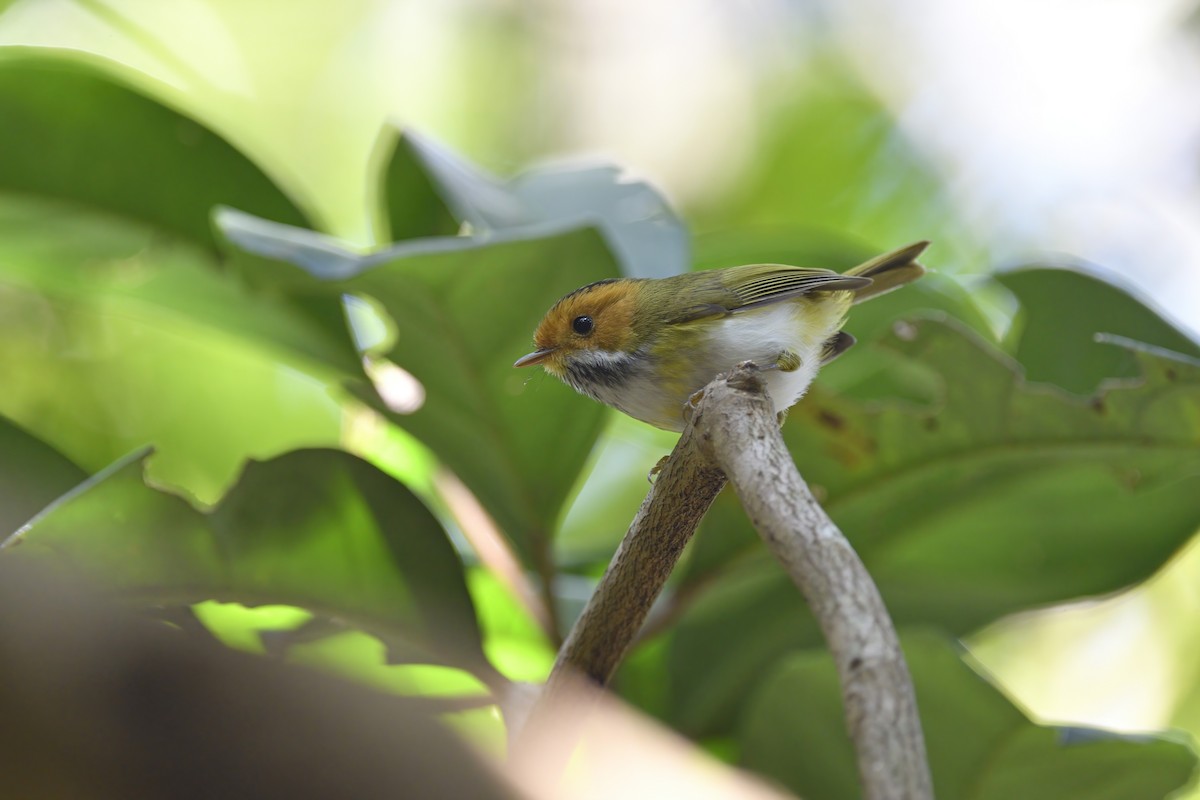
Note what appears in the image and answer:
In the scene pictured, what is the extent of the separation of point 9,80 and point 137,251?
0.34 meters

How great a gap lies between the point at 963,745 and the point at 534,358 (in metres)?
0.75

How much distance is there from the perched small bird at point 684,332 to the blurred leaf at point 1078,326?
0.56 ft

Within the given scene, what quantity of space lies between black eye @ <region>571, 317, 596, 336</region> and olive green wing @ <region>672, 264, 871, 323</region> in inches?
5.1

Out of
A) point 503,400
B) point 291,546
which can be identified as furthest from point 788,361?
point 291,546

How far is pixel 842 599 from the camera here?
0.63 metres

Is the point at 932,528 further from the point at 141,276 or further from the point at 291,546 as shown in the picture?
the point at 141,276

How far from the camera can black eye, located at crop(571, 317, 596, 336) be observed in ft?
5.09

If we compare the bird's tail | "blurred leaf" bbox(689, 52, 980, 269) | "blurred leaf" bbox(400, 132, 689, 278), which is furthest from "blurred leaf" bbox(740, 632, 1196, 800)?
"blurred leaf" bbox(689, 52, 980, 269)

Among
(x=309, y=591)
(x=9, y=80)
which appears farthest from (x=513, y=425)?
(x=9, y=80)

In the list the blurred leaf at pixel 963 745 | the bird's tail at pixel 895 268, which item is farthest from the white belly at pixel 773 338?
the blurred leaf at pixel 963 745

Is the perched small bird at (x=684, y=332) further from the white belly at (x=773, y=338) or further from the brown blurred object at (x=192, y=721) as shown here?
the brown blurred object at (x=192, y=721)

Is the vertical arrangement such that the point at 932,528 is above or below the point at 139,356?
below

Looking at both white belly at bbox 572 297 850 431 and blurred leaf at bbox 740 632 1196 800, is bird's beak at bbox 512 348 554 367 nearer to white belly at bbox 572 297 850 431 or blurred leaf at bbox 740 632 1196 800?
white belly at bbox 572 297 850 431

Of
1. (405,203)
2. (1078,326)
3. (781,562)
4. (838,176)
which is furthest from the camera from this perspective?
(838,176)
